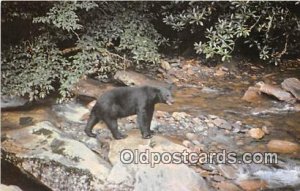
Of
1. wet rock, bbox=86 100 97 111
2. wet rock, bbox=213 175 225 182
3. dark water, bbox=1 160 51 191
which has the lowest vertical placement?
dark water, bbox=1 160 51 191

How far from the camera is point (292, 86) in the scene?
41.3 inches

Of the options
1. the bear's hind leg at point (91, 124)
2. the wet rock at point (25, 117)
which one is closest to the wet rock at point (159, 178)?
the bear's hind leg at point (91, 124)

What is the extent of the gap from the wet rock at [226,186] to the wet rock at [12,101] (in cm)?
52

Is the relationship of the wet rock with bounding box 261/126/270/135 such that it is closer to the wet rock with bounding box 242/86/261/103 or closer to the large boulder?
the wet rock with bounding box 242/86/261/103

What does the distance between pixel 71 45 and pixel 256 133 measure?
0.51 m

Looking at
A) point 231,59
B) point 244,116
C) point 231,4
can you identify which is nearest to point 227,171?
point 244,116

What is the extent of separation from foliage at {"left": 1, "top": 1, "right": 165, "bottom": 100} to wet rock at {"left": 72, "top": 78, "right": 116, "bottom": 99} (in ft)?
0.05

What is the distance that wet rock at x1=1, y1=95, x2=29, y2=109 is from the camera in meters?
1.08

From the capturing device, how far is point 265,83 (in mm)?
1063

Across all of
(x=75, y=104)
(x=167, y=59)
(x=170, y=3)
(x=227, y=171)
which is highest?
(x=170, y=3)

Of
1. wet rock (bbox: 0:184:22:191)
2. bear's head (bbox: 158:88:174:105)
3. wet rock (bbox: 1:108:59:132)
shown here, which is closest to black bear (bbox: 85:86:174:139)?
bear's head (bbox: 158:88:174:105)

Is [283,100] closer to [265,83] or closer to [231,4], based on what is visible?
[265,83]

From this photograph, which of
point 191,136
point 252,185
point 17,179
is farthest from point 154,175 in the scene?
point 17,179

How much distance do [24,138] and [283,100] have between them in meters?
0.64
